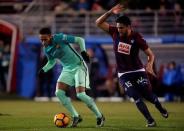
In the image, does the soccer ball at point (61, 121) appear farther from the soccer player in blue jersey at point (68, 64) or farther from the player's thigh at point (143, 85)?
the player's thigh at point (143, 85)

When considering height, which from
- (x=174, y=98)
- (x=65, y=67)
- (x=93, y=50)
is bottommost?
(x=174, y=98)

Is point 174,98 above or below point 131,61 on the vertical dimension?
below

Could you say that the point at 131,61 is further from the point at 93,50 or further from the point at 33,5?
the point at 33,5

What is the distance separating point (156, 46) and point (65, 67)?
1698 cm

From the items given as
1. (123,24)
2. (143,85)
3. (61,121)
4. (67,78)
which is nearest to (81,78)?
(67,78)

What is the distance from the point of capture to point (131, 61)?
1548 centimetres

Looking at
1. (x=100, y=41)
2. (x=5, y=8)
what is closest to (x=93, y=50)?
(x=100, y=41)

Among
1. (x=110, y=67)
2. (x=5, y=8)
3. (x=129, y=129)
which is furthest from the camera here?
(x=5, y=8)

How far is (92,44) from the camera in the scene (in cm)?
3259

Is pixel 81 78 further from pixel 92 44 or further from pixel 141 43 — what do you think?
pixel 92 44

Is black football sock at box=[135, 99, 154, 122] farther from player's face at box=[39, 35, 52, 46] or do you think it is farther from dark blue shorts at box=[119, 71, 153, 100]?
player's face at box=[39, 35, 52, 46]

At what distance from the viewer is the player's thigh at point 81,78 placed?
15777 millimetres

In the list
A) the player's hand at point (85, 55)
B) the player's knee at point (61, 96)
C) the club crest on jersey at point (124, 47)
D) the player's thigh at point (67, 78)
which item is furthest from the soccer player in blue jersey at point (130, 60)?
the player's knee at point (61, 96)

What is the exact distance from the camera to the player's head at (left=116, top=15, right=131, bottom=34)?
49.3 ft
